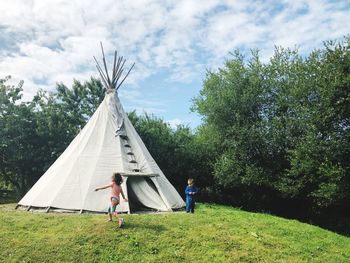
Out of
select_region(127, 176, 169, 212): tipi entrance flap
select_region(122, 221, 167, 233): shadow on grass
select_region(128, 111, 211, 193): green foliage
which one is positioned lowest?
select_region(122, 221, 167, 233): shadow on grass

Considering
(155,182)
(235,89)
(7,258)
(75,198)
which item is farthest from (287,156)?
(7,258)

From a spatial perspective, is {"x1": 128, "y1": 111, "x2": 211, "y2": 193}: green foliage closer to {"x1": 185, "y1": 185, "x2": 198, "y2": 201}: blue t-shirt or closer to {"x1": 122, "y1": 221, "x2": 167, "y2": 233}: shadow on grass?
{"x1": 185, "y1": 185, "x2": 198, "y2": 201}: blue t-shirt

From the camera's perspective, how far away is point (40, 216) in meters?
12.5

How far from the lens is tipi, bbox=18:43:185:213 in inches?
559

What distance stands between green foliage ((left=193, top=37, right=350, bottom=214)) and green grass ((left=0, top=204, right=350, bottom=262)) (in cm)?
685

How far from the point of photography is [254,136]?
868 inches

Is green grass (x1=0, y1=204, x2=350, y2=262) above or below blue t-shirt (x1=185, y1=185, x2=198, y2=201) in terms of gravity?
below

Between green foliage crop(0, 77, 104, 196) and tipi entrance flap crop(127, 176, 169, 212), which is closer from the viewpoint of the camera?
tipi entrance flap crop(127, 176, 169, 212)

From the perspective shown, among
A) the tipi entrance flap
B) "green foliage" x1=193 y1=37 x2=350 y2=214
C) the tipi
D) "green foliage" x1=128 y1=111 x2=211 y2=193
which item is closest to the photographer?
the tipi

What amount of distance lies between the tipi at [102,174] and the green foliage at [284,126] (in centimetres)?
734

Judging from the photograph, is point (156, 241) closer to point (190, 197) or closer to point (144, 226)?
point (144, 226)

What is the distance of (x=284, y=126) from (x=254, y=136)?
6.06 ft

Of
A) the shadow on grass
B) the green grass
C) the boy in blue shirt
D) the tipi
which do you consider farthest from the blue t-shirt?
the shadow on grass

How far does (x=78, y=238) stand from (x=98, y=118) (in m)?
8.24
